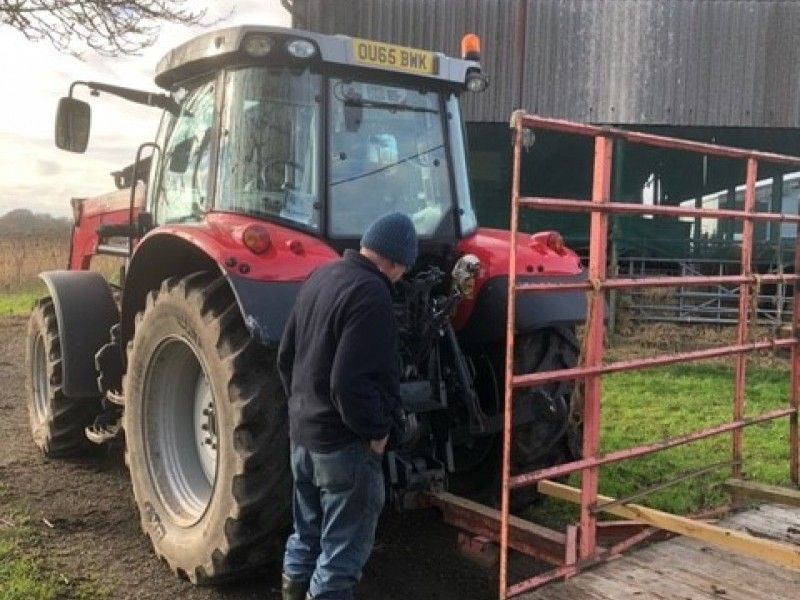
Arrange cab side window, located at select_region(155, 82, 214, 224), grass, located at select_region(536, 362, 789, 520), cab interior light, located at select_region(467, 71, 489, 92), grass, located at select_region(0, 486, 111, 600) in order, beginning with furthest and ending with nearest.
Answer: grass, located at select_region(536, 362, 789, 520) → cab interior light, located at select_region(467, 71, 489, 92) → cab side window, located at select_region(155, 82, 214, 224) → grass, located at select_region(0, 486, 111, 600)

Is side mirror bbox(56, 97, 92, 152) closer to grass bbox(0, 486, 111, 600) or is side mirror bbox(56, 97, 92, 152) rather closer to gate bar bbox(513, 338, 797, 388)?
grass bbox(0, 486, 111, 600)

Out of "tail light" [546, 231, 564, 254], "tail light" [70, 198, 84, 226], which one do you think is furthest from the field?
"tail light" [546, 231, 564, 254]

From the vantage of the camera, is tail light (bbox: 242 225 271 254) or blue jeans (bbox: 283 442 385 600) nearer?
blue jeans (bbox: 283 442 385 600)

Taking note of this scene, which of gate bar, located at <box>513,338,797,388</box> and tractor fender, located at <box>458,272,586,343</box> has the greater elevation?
tractor fender, located at <box>458,272,586,343</box>

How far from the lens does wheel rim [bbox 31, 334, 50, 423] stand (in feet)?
19.5

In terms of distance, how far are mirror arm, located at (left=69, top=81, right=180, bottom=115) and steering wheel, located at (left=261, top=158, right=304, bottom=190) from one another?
3.77 ft

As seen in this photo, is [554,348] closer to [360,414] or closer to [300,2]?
[360,414]

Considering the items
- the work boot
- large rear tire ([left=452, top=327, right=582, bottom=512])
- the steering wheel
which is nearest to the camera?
the work boot

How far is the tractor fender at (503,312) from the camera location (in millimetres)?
3943

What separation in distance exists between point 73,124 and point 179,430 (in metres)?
1.94

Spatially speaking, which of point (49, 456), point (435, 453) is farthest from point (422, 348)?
point (49, 456)

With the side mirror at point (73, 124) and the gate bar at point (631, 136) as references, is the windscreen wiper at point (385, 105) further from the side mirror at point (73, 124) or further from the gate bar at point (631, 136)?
the side mirror at point (73, 124)

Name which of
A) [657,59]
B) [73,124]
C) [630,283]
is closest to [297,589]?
[630,283]

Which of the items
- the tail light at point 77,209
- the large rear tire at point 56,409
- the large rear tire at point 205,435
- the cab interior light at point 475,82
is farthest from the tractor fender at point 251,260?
the tail light at point 77,209
